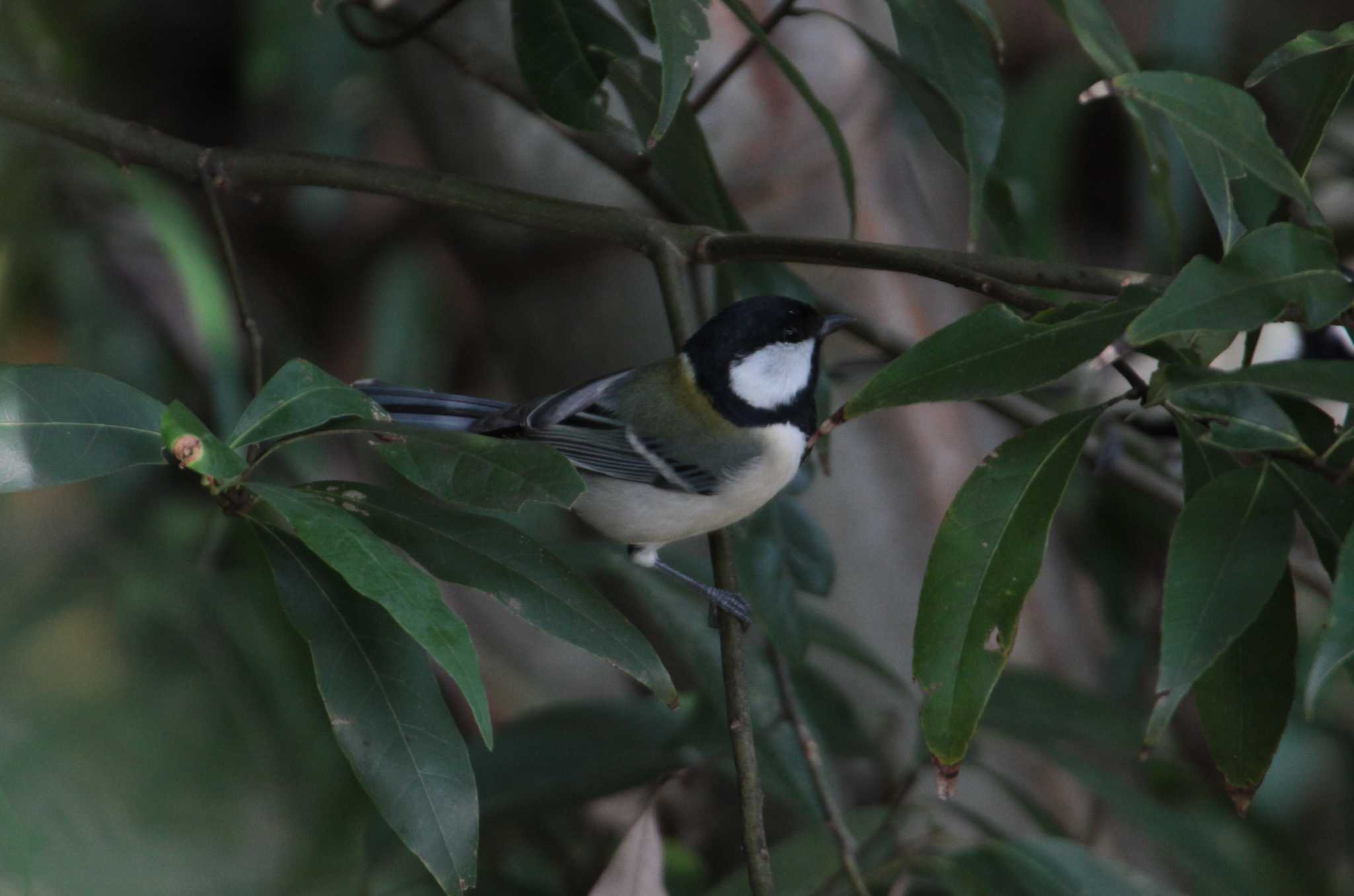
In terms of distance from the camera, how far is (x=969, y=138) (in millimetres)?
1676

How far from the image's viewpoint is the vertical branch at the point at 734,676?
1.38m

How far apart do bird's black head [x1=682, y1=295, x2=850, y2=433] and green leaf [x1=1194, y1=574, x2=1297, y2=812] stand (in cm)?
88

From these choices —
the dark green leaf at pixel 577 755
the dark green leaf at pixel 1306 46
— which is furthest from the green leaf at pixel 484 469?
the dark green leaf at pixel 577 755

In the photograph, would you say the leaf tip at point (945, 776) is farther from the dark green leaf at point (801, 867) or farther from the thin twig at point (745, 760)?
the dark green leaf at point (801, 867)

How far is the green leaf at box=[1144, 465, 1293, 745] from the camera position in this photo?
1.15 m

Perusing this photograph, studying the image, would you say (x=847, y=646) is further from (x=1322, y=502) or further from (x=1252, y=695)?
(x=1322, y=502)

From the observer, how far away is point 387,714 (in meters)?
1.34

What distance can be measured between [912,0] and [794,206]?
1188 millimetres

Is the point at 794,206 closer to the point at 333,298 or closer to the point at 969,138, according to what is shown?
the point at 969,138

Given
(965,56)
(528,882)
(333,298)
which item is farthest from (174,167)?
(333,298)

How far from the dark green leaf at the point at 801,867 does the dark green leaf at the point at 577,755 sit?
34 cm

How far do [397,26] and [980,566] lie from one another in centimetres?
159

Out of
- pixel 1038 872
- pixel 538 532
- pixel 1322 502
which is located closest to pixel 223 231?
pixel 1322 502

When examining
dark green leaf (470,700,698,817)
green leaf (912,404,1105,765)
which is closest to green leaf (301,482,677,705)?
green leaf (912,404,1105,765)
